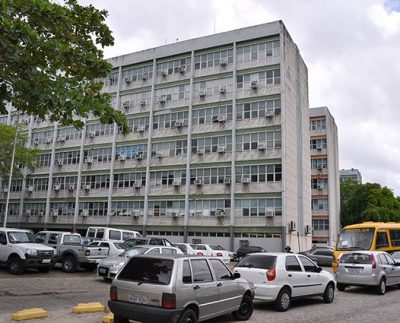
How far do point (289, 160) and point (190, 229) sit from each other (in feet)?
39.5

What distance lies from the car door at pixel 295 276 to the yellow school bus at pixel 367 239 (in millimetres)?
8671

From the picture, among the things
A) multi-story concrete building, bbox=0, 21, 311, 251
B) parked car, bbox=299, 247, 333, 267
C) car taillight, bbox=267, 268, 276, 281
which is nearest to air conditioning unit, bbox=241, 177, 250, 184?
multi-story concrete building, bbox=0, 21, 311, 251

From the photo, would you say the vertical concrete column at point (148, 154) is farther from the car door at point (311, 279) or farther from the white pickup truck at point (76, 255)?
the car door at point (311, 279)

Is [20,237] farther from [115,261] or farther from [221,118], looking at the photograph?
[221,118]

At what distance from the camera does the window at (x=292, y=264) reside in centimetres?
1184

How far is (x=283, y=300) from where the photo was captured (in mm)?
11367

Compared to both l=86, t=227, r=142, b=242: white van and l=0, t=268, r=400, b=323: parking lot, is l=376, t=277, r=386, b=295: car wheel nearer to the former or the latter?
l=0, t=268, r=400, b=323: parking lot

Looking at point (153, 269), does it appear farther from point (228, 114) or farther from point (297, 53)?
point (297, 53)

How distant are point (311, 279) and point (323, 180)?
5038 centimetres

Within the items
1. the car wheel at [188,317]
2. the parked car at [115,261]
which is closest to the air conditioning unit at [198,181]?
the parked car at [115,261]

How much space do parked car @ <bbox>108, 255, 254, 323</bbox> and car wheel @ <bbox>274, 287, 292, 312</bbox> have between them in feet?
7.59

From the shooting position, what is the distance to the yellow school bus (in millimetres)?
20609

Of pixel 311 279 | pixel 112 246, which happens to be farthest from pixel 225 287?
pixel 112 246

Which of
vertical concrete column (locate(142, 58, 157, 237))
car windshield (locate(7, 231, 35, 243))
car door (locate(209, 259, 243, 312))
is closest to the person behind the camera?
car door (locate(209, 259, 243, 312))
